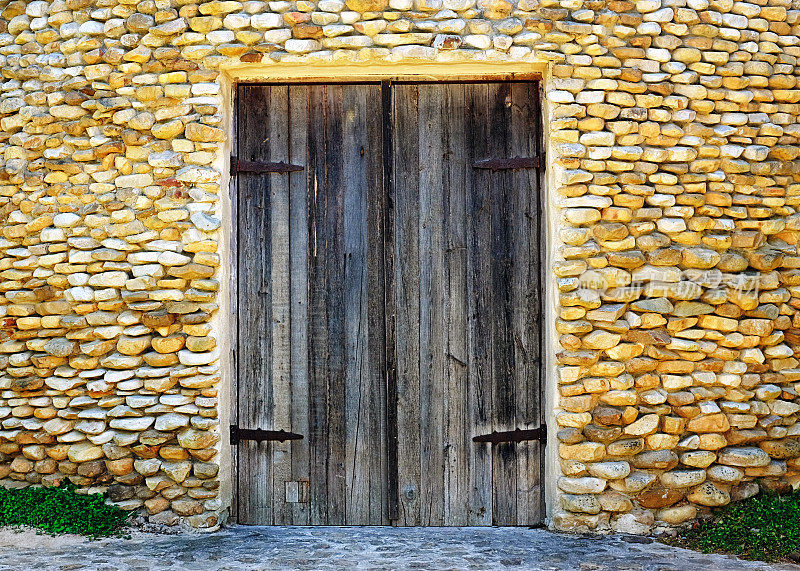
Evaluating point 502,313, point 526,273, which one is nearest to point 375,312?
point 502,313

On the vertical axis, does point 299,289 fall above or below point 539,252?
below

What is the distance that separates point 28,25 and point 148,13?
74 centimetres

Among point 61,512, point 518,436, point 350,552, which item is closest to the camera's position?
point 350,552

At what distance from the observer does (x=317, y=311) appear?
3969 millimetres

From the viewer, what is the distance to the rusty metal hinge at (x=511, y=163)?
392 cm

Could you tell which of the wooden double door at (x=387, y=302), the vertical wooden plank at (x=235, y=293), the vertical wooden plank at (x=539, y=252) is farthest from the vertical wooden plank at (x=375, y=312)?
the vertical wooden plank at (x=539, y=252)

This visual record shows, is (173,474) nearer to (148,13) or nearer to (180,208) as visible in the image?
(180,208)

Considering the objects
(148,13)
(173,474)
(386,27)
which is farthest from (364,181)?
(173,474)

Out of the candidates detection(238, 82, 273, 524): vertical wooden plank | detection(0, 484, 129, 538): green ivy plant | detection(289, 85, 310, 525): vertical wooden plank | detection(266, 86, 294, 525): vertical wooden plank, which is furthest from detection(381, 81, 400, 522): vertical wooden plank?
detection(0, 484, 129, 538): green ivy plant

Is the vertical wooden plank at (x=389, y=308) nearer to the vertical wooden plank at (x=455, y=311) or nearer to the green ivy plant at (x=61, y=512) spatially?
the vertical wooden plank at (x=455, y=311)

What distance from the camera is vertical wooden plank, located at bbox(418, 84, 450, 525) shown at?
3.95m

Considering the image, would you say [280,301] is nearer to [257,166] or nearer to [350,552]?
[257,166]

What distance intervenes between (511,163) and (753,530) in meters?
2.36

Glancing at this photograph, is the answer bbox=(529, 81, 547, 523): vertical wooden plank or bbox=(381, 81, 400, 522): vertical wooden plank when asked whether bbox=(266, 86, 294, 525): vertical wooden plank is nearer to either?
bbox=(381, 81, 400, 522): vertical wooden plank
